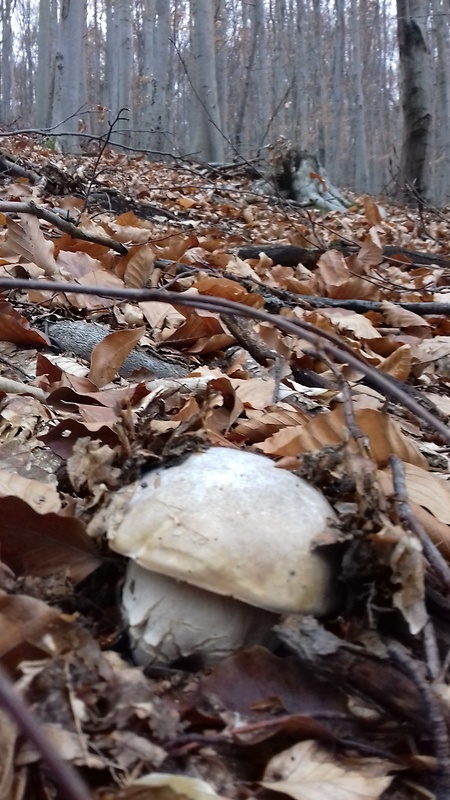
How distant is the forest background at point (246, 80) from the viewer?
9.43 m

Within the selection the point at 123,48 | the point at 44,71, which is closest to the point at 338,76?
the point at 123,48

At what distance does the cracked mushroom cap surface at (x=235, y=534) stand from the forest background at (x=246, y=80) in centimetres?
586

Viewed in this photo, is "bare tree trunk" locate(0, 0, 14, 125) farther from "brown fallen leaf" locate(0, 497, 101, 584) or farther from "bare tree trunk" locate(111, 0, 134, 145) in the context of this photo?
"brown fallen leaf" locate(0, 497, 101, 584)

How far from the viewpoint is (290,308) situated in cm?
288

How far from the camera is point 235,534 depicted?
90 centimetres

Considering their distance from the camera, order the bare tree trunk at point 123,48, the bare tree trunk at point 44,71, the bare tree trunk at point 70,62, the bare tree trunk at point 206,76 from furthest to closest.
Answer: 1. the bare tree trunk at point 44,71
2. the bare tree trunk at point 123,48
3. the bare tree trunk at point 70,62
4. the bare tree trunk at point 206,76

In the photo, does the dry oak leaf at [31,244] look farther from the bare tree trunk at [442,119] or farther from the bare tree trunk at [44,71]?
the bare tree trunk at [44,71]

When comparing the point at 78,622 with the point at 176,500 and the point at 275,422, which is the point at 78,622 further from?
the point at 275,422

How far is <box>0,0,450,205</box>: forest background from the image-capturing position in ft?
30.9

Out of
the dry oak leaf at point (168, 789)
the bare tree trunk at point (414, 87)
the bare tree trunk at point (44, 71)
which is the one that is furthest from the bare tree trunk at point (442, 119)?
the dry oak leaf at point (168, 789)

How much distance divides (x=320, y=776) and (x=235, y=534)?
303 mm

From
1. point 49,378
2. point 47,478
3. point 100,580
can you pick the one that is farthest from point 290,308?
point 100,580

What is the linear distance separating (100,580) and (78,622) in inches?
4.5

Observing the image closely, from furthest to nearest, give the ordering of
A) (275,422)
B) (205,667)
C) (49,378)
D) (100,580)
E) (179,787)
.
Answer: (49,378), (275,422), (100,580), (205,667), (179,787)
